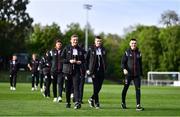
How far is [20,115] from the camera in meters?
15.4

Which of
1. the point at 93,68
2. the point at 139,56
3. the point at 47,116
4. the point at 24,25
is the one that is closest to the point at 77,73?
the point at 93,68

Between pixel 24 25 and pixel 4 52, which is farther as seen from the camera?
pixel 24 25

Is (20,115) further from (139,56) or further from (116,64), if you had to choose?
(116,64)

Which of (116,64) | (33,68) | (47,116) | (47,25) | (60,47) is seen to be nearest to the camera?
(47,116)

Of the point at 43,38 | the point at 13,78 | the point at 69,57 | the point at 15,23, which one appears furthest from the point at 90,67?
the point at 43,38

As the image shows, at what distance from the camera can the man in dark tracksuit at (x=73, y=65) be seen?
18.0 metres

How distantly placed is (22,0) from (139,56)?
81.5m

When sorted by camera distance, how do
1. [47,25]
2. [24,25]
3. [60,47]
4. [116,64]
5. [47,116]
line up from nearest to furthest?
[47,116], [60,47], [24,25], [47,25], [116,64]

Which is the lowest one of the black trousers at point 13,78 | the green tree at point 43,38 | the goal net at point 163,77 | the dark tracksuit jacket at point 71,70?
the goal net at point 163,77

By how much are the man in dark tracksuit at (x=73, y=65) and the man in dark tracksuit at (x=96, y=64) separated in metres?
0.36

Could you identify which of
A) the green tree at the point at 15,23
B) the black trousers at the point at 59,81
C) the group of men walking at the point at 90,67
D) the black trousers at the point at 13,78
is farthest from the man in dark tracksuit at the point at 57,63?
the green tree at the point at 15,23

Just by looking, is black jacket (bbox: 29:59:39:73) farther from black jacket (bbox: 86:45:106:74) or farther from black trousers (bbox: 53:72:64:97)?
black jacket (bbox: 86:45:106:74)

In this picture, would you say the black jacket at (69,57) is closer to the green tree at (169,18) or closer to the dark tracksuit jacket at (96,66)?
the dark tracksuit jacket at (96,66)

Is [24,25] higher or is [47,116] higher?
[24,25]
